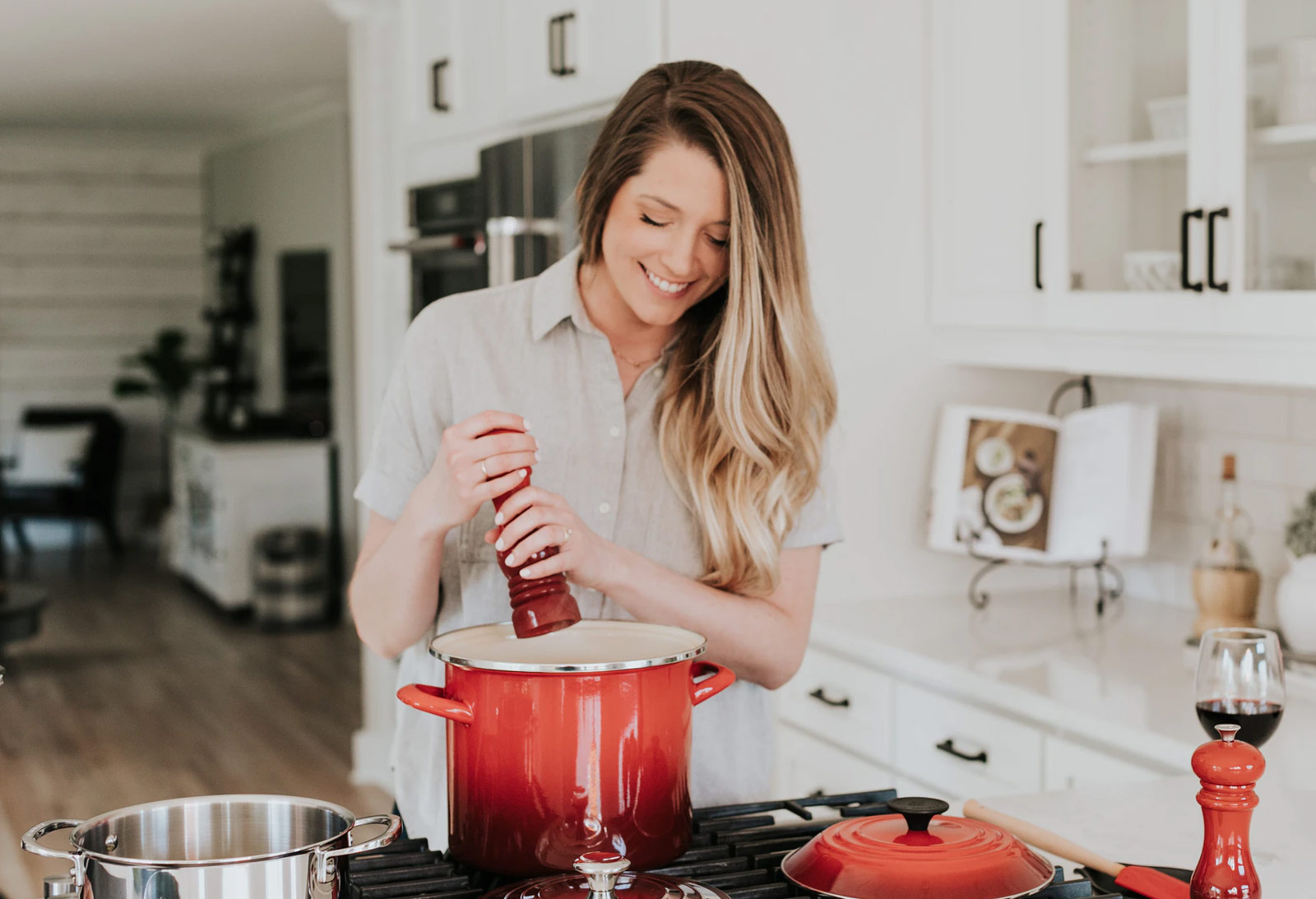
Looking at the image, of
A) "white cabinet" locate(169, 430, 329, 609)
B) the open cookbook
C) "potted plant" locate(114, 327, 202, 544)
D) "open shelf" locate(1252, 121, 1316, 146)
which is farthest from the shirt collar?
"potted plant" locate(114, 327, 202, 544)

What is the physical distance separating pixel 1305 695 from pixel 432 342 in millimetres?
1476

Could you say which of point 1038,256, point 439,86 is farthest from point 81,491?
point 1038,256

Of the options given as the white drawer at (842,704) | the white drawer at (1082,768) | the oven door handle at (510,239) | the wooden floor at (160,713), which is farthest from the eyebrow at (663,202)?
the wooden floor at (160,713)

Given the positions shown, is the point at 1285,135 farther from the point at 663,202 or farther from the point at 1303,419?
the point at 663,202

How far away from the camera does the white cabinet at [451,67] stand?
3.23 metres

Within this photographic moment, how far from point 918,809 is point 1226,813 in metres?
0.23

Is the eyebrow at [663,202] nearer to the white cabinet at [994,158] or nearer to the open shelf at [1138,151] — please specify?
the open shelf at [1138,151]

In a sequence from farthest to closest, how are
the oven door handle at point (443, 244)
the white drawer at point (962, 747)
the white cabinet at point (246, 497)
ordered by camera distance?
the white cabinet at point (246, 497) → the oven door handle at point (443, 244) → the white drawer at point (962, 747)

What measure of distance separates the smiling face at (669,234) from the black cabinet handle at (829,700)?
4.17 feet

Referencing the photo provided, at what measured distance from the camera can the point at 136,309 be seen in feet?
32.1

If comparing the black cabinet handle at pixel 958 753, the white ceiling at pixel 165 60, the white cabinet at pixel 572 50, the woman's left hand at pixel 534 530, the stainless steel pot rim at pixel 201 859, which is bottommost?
the black cabinet handle at pixel 958 753

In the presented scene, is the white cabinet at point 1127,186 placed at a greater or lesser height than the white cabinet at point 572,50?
lesser

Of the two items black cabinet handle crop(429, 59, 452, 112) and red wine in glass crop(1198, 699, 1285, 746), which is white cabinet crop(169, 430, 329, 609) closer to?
black cabinet handle crop(429, 59, 452, 112)

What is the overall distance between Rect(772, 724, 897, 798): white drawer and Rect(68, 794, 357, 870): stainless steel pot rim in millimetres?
1658
